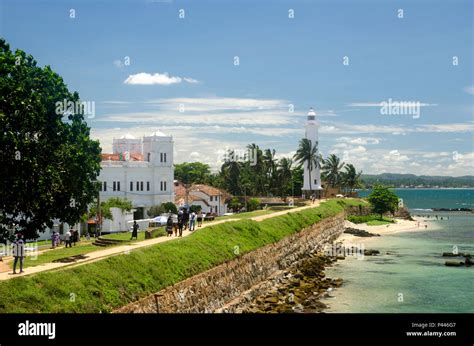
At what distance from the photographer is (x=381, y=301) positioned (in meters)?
31.7

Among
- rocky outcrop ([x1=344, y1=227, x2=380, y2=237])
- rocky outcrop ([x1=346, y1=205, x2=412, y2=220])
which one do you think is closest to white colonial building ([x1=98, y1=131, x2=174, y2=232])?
rocky outcrop ([x1=344, y1=227, x2=380, y2=237])

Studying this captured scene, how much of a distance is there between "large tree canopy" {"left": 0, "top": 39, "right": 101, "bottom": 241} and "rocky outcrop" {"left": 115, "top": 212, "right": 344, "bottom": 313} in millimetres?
5909

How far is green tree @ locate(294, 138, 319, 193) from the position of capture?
8050 centimetres

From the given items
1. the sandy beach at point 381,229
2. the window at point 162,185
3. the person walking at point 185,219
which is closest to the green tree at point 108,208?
the person walking at point 185,219

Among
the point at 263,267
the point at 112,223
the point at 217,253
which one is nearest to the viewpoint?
the point at 217,253

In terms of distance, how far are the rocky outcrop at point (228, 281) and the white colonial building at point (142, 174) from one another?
21338 millimetres

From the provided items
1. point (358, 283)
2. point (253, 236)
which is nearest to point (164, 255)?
point (253, 236)

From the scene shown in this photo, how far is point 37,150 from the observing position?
917 inches

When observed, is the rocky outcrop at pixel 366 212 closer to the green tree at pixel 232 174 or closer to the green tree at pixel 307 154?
the green tree at pixel 307 154

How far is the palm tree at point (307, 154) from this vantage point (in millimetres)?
80500

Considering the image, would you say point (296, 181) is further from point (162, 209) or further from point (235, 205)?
point (162, 209)
